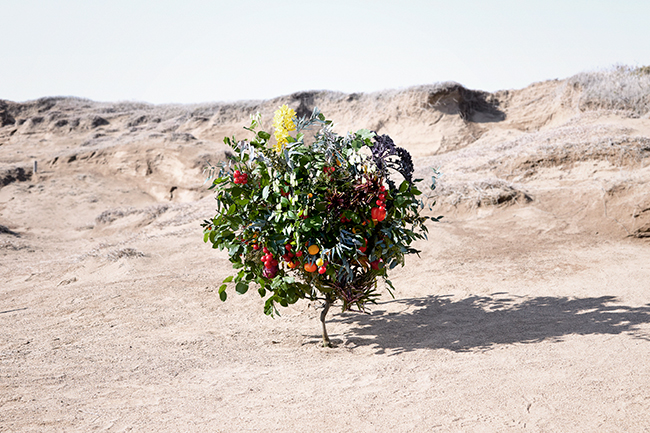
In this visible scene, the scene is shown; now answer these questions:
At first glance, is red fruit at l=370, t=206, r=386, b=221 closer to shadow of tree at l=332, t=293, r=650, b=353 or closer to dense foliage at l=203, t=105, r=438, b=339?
dense foliage at l=203, t=105, r=438, b=339

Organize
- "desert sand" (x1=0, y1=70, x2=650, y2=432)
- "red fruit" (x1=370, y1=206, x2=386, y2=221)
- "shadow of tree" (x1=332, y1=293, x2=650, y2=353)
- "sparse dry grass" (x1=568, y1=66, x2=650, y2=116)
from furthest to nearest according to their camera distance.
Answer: "sparse dry grass" (x1=568, y1=66, x2=650, y2=116) → "shadow of tree" (x1=332, y1=293, x2=650, y2=353) → "red fruit" (x1=370, y1=206, x2=386, y2=221) → "desert sand" (x1=0, y1=70, x2=650, y2=432)

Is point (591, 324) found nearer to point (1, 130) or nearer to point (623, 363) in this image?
point (623, 363)

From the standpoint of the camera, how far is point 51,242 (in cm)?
1345

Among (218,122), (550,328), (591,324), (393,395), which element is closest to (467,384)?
(393,395)

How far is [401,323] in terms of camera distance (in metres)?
5.64

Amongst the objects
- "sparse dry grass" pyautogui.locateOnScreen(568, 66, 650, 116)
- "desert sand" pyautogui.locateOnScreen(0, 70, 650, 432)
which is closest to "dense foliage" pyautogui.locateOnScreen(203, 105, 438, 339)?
"desert sand" pyautogui.locateOnScreen(0, 70, 650, 432)

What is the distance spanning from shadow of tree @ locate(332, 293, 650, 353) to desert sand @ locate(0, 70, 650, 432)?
0.03 m

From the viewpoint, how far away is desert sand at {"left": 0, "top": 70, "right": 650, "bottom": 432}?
3.45 meters

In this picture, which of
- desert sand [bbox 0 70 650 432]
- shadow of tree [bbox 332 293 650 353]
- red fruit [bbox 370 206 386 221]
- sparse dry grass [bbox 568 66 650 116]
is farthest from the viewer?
sparse dry grass [bbox 568 66 650 116]

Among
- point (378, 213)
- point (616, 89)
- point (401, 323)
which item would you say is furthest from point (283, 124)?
point (616, 89)

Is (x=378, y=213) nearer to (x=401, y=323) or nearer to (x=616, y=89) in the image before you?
(x=401, y=323)

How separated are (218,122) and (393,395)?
26081 mm

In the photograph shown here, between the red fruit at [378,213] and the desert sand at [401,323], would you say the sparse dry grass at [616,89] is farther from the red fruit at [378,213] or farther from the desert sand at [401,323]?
the red fruit at [378,213]

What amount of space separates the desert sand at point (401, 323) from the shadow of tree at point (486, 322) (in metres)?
0.03
